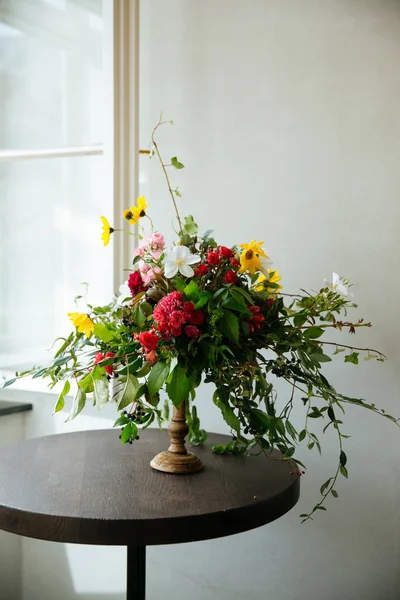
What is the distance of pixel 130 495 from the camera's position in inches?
49.4

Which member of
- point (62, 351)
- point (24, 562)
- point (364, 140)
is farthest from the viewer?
point (24, 562)

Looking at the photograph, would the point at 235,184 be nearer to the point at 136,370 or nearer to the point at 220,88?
the point at 220,88

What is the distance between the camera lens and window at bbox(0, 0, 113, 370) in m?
2.23

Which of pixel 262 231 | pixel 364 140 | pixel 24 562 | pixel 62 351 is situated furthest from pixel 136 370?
pixel 24 562

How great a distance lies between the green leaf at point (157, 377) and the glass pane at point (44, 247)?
0.94 meters

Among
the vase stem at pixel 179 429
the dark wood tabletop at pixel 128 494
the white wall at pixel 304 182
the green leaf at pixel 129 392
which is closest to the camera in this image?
the dark wood tabletop at pixel 128 494

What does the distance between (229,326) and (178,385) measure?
154mm

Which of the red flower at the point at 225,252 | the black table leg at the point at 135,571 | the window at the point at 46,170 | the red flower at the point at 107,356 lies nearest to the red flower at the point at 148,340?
the red flower at the point at 107,356

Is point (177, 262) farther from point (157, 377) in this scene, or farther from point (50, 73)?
point (50, 73)

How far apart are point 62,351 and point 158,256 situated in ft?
0.94

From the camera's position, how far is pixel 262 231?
6.35 ft

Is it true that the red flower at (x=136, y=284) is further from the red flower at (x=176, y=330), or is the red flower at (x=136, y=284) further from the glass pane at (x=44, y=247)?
the glass pane at (x=44, y=247)

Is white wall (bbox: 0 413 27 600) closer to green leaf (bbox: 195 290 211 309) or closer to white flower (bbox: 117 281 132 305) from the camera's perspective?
white flower (bbox: 117 281 132 305)

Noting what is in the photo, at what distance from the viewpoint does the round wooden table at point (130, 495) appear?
3.72 feet
